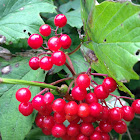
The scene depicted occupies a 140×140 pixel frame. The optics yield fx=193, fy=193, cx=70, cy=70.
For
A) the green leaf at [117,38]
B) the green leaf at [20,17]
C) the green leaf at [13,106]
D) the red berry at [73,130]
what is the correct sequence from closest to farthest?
the green leaf at [117,38]
the red berry at [73,130]
the green leaf at [13,106]
the green leaf at [20,17]

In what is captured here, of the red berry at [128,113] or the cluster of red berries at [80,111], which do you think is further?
the red berry at [128,113]

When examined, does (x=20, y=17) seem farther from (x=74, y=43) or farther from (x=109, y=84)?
(x=109, y=84)

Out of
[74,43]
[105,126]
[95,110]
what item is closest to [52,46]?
[95,110]

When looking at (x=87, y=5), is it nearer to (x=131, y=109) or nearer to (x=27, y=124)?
(x=131, y=109)

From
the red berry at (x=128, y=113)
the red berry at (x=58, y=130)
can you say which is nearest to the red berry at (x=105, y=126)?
the red berry at (x=128, y=113)

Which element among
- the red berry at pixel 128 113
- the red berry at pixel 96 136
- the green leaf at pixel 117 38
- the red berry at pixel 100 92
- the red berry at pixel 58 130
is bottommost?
the red berry at pixel 96 136

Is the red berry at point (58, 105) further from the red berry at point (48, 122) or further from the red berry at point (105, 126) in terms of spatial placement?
the red berry at point (105, 126)
